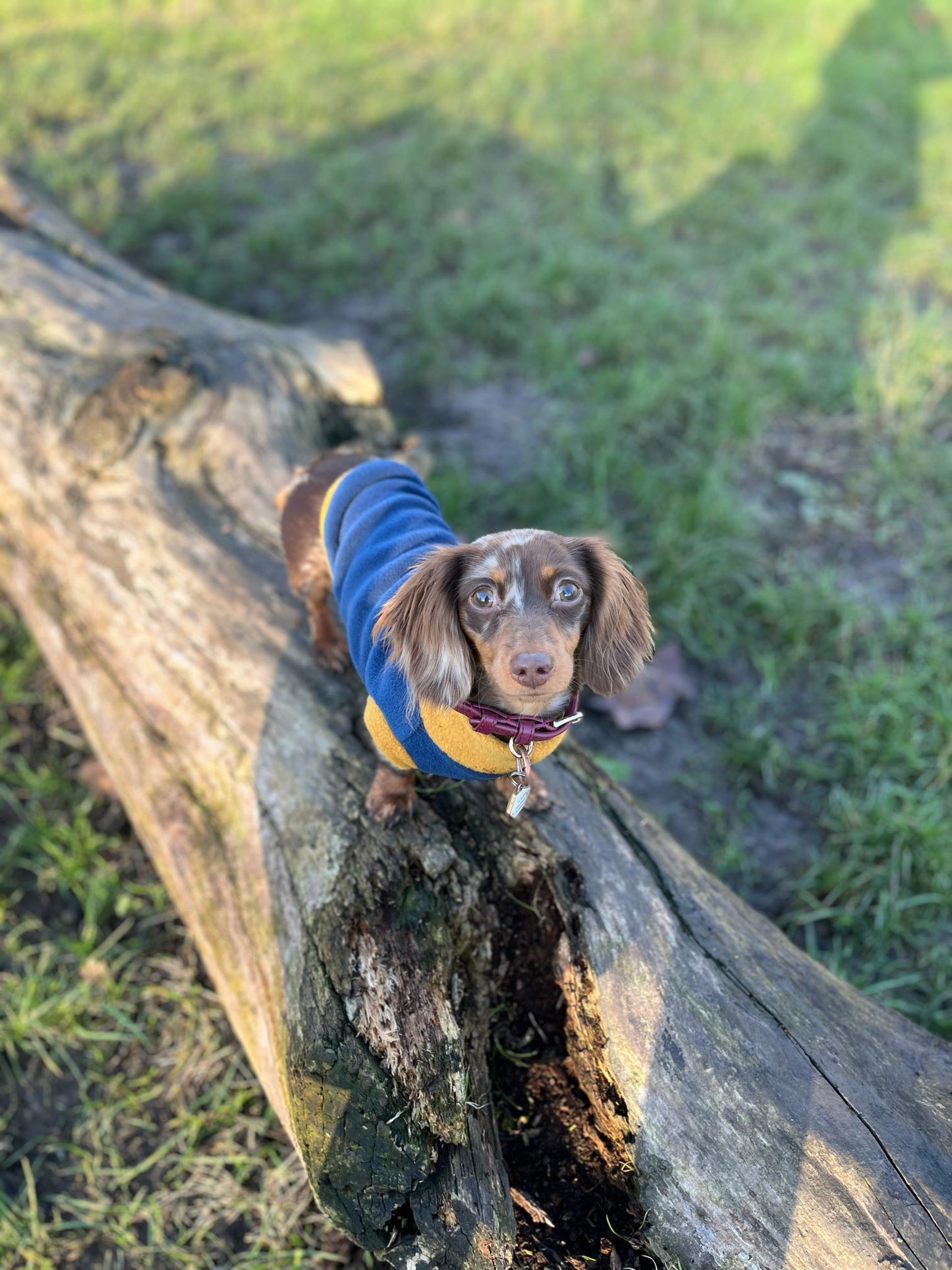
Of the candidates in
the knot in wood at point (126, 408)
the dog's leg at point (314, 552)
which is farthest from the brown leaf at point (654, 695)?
the knot in wood at point (126, 408)

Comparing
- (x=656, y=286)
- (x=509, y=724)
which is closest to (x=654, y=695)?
(x=509, y=724)

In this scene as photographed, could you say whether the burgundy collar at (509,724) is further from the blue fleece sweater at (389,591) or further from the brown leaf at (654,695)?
the brown leaf at (654,695)

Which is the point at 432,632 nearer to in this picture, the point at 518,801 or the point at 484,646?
the point at 484,646

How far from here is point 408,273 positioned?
520 centimetres

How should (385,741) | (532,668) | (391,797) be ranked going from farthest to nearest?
(391,797) < (385,741) < (532,668)

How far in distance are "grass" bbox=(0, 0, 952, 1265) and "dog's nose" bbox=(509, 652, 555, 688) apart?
55.5 inches

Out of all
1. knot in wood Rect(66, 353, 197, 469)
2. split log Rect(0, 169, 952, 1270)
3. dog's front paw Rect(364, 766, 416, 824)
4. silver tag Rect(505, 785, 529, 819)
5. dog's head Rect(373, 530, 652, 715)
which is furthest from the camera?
knot in wood Rect(66, 353, 197, 469)

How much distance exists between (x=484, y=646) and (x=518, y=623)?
0.32ft

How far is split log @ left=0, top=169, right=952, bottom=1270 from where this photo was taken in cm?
170

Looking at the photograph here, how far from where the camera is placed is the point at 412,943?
194cm

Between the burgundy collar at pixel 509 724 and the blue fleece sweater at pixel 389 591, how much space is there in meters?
0.02

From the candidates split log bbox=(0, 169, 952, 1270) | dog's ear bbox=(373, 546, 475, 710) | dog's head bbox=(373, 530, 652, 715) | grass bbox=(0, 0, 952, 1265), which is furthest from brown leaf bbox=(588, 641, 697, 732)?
dog's ear bbox=(373, 546, 475, 710)

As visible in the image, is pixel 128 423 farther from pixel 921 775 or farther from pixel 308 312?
pixel 921 775

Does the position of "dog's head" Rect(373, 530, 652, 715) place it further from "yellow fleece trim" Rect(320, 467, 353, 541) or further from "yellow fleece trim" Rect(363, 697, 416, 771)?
"yellow fleece trim" Rect(320, 467, 353, 541)
